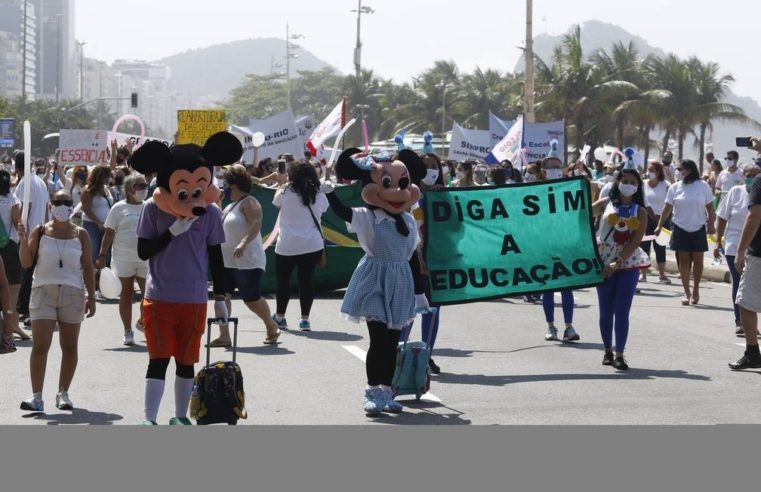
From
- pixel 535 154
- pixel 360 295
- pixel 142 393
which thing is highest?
pixel 535 154

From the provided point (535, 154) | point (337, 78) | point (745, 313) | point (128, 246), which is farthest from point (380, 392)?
point (337, 78)

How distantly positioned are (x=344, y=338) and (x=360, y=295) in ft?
14.0

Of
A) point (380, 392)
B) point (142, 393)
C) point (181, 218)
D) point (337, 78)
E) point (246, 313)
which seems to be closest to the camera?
point (181, 218)

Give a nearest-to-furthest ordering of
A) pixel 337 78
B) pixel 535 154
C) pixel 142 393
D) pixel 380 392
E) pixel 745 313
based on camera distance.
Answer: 1. pixel 380 392
2. pixel 142 393
3. pixel 745 313
4. pixel 535 154
5. pixel 337 78

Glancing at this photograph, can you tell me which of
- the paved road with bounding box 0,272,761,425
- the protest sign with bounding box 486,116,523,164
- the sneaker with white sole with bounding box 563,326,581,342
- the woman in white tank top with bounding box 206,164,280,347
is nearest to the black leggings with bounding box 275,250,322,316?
the paved road with bounding box 0,272,761,425

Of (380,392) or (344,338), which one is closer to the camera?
(380,392)

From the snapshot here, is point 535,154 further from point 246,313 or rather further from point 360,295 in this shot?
point 360,295

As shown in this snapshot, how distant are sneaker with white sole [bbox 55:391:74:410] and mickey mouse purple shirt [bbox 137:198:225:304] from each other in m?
1.66

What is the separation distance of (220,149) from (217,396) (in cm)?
152

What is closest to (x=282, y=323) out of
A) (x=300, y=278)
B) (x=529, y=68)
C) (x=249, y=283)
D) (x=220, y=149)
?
(x=300, y=278)

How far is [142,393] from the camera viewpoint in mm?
9859

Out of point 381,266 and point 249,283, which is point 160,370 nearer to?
point 381,266

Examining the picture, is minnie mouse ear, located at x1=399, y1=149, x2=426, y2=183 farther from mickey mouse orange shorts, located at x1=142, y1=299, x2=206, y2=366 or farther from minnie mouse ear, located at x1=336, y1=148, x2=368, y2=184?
mickey mouse orange shorts, located at x1=142, y1=299, x2=206, y2=366

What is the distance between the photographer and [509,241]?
442 inches
